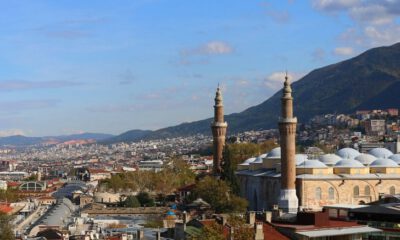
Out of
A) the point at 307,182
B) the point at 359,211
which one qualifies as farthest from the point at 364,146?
the point at 359,211

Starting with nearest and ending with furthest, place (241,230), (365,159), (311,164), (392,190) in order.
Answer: (241,230), (311,164), (392,190), (365,159)

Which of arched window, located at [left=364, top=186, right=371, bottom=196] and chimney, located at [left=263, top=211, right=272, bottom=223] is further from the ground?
arched window, located at [left=364, top=186, right=371, bottom=196]

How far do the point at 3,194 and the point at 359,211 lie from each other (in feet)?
181

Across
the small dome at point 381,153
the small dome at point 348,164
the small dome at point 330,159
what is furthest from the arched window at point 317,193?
the small dome at point 381,153

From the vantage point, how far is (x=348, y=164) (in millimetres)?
49250

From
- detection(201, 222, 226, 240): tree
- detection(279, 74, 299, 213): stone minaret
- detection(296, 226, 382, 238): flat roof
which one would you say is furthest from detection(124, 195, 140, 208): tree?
detection(201, 222, 226, 240): tree

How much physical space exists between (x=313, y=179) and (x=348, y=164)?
10.9ft

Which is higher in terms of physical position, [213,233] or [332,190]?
[332,190]

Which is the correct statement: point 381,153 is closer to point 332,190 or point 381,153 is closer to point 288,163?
point 332,190

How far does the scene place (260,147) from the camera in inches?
3423

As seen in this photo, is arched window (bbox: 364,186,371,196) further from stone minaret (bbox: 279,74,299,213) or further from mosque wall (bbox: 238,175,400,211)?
stone minaret (bbox: 279,74,299,213)

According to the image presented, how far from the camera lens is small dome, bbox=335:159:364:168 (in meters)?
49.1

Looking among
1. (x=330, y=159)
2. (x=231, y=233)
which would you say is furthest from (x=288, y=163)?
(x=231, y=233)

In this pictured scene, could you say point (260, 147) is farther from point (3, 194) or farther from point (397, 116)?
point (397, 116)
